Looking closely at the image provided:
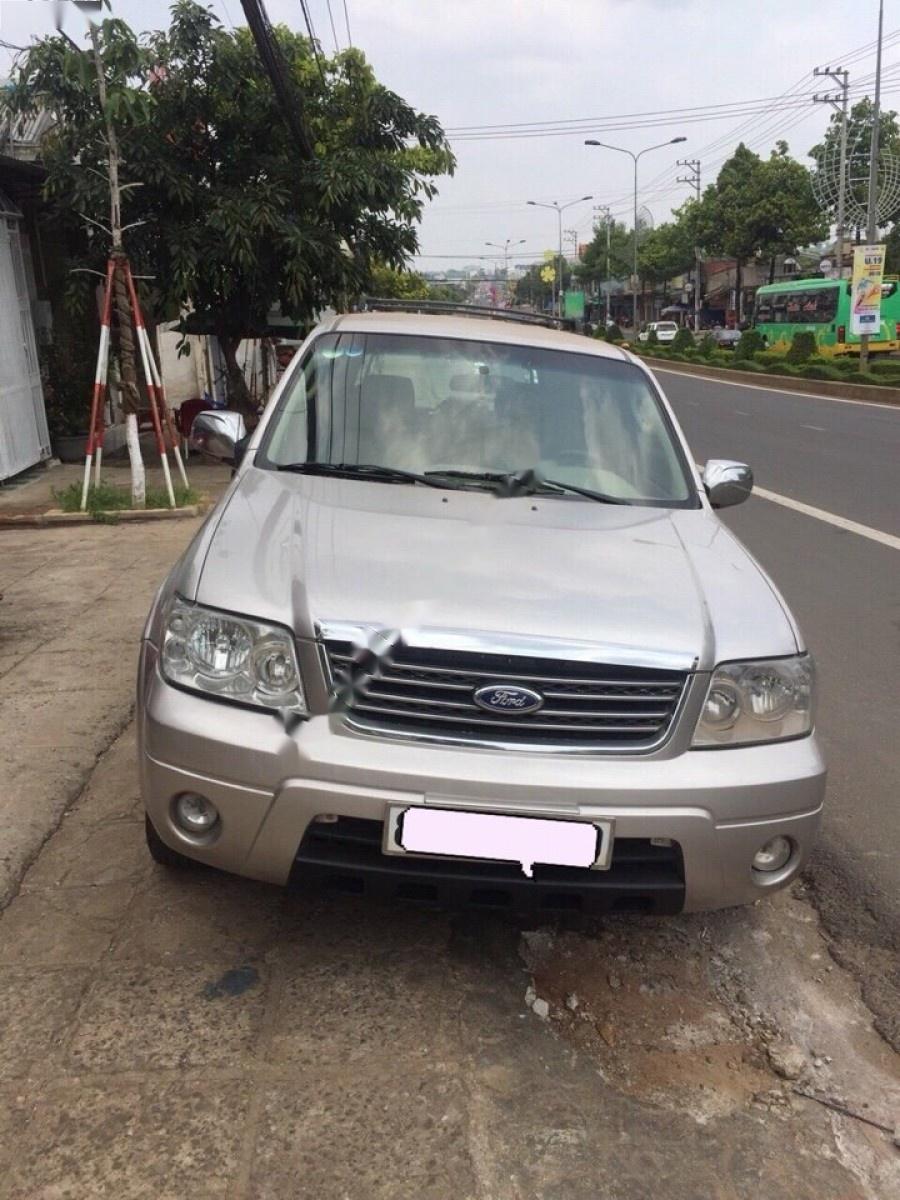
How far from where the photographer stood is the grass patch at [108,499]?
29.7 ft

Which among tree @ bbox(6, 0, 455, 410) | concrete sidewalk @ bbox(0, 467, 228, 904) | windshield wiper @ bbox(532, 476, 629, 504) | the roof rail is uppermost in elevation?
tree @ bbox(6, 0, 455, 410)

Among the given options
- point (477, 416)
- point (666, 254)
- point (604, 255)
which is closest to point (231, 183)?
point (477, 416)

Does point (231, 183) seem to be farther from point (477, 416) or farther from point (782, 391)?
point (782, 391)

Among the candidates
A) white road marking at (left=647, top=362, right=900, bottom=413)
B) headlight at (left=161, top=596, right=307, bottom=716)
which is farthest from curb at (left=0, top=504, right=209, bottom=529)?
white road marking at (left=647, top=362, right=900, bottom=413)

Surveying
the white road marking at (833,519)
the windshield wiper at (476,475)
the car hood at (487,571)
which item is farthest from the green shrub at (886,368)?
the car hood at (487,571)

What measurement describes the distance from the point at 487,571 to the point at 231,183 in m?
10.3

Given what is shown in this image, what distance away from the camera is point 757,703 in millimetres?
2559

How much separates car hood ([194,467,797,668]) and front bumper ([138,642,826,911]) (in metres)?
0.26

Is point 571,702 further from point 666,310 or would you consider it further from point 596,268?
point 596,268

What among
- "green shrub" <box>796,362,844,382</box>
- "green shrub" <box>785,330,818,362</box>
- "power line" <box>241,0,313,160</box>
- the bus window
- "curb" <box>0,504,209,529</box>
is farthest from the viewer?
the bus window

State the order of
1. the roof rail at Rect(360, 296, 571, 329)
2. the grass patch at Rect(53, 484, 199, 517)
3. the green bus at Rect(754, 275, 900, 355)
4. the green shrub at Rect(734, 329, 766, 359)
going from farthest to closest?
the green bus at Rect(754, 275, 900, 355)
the green shrub at Rect(734, 329, 766, 359)
the grass patch at Rect(53, 484, 199, 517)
the roof rail at Rect(360, 296, 571, 329)

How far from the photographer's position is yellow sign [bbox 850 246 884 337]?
74.3 feet

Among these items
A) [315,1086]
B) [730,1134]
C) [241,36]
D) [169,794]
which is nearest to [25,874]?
[169,794]

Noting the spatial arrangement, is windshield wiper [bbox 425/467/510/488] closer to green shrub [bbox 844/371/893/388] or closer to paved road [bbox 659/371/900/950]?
paved road [bbox 659/371/900/950]
